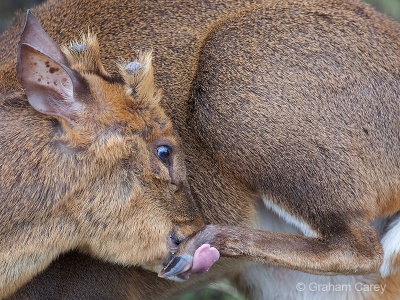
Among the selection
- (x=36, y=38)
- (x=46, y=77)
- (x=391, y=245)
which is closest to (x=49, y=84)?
(x=46, y=77)

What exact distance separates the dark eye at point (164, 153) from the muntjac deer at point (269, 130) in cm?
13

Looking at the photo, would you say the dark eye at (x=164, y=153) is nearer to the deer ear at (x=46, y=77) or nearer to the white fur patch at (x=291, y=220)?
the deer ear at (x=46, y=77)

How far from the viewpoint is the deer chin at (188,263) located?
13.8 feet

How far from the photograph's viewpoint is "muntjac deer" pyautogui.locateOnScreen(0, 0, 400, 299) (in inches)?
172

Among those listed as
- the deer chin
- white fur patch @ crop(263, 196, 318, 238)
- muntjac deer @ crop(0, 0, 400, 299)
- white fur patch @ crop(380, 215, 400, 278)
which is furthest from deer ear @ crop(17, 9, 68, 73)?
white fur patch @ crop(380, 215, 400, 278)

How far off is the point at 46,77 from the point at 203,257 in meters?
1.24

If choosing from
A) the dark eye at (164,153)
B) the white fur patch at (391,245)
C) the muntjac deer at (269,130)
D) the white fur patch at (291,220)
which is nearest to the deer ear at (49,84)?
the muntjac deer at (269,130)

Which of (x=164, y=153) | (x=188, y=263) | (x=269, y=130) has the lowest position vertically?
(x=188, y=263)

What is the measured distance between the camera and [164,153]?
430 cm

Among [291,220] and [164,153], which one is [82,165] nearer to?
[164,153]

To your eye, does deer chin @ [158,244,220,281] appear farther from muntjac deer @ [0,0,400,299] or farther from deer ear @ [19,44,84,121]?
deer ear @ [19,44,84,121]

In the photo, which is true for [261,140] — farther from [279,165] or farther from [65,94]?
[65,94]

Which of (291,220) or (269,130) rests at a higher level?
(269,130)

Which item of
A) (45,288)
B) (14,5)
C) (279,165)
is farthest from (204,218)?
(14,5)
